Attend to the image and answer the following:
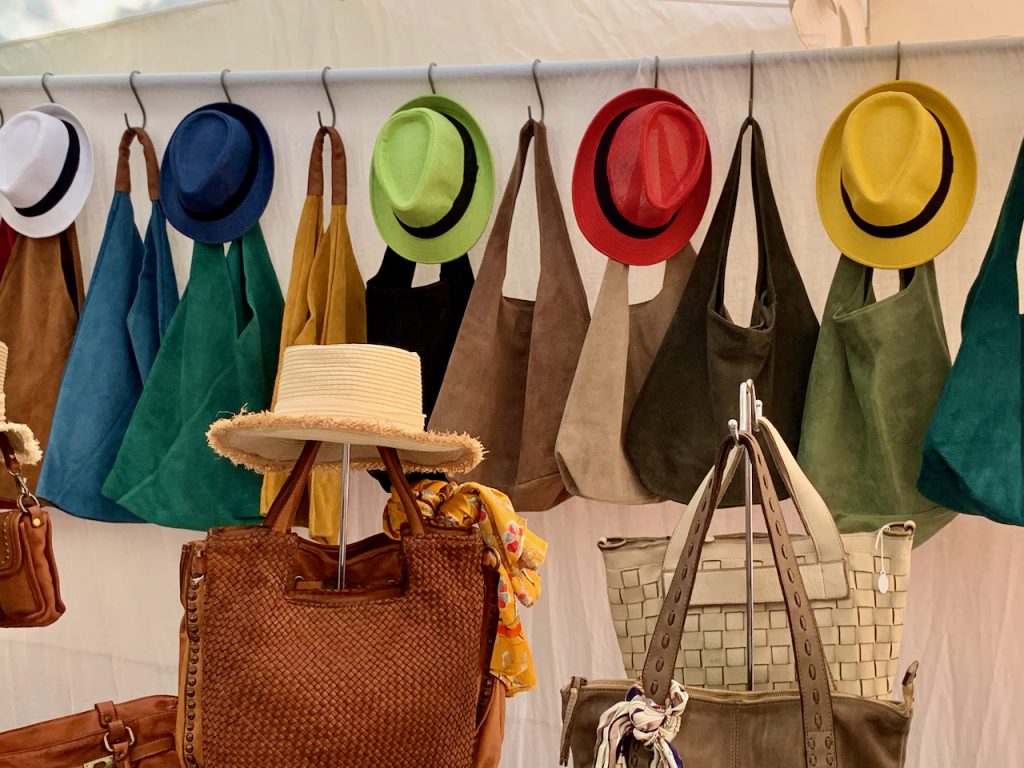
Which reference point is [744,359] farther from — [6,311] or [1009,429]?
[6,311]

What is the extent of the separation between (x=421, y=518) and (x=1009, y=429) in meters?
0.95

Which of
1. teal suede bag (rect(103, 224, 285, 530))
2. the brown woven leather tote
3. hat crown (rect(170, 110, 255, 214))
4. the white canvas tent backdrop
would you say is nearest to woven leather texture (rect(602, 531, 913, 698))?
the brown woven leather tote

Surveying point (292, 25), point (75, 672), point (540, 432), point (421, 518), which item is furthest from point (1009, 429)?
point (75, 672)

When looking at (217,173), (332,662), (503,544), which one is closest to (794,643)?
(503,544)

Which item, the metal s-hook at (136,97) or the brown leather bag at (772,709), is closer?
the brown leather bag at (772,709)

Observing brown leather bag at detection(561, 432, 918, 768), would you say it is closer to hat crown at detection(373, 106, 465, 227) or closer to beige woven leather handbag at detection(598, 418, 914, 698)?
beige woven leather handbag at detection(598, 418, 914, 698)

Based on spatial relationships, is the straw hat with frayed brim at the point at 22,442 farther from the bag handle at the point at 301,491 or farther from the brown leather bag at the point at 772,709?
the brown leather bag at the point at 772,709

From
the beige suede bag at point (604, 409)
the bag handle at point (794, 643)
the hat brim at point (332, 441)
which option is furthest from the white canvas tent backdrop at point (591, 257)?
the bag handle at point (794, 643)

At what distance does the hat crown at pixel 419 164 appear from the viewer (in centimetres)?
195

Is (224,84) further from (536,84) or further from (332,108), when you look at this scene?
(536,84)

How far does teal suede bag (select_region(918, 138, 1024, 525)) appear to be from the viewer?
1.62 m

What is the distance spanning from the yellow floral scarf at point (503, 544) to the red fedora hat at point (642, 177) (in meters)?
0.68

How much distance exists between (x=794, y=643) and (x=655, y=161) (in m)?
1.01

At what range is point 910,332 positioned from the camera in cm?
176
